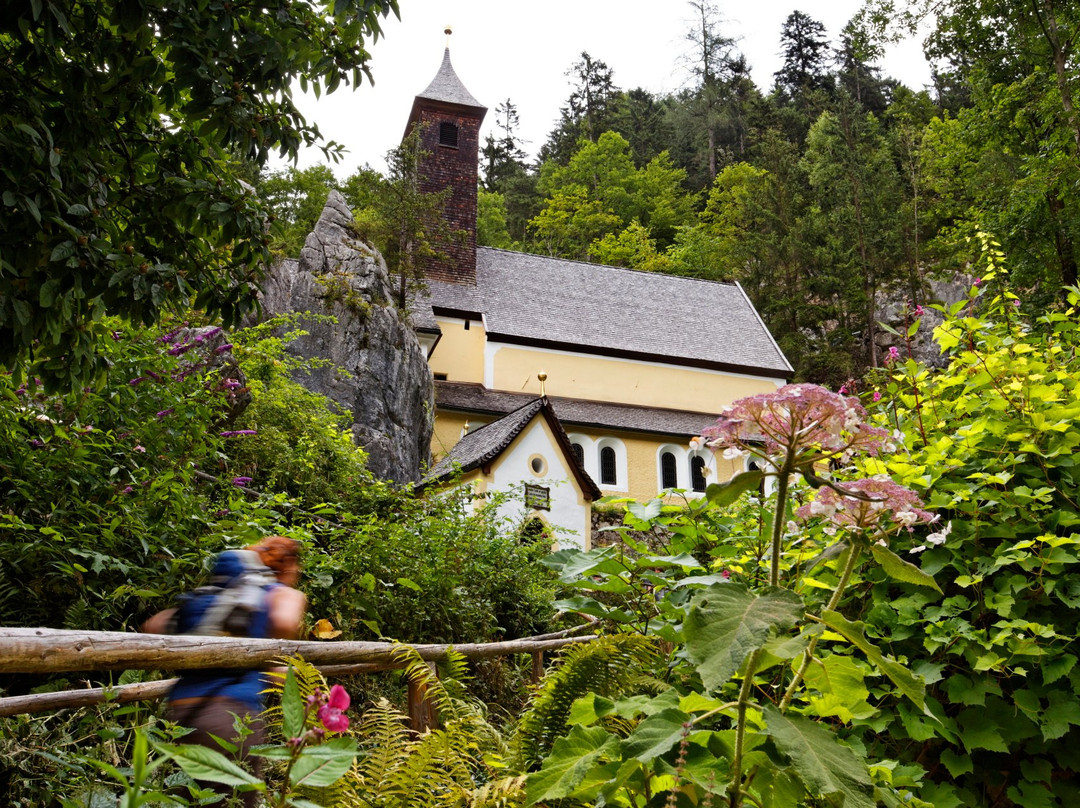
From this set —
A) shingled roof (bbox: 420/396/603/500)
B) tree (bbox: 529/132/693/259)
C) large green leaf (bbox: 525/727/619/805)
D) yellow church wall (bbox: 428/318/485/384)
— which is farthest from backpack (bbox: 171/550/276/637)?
tree (bbox: 529/132/693/259)

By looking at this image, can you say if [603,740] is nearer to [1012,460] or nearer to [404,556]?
[1012,460]

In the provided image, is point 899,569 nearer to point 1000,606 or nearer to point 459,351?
point 1000,606

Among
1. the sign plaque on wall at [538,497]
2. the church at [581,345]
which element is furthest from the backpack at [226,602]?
the church at [581,345]

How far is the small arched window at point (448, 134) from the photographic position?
3484 cm

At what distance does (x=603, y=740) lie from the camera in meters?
2.03

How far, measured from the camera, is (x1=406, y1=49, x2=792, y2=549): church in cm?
2894

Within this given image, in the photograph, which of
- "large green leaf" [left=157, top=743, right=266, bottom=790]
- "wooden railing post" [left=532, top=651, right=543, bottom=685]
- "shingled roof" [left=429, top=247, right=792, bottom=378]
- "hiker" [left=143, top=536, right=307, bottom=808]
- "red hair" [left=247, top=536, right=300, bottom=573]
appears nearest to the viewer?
"large green leaf" [left=157, top=743, right=266, bottom=790]

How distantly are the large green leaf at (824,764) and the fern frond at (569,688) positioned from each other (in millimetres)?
957

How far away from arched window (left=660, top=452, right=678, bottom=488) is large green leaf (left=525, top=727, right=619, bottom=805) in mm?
27237

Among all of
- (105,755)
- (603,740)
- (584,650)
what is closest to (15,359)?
(105,755)

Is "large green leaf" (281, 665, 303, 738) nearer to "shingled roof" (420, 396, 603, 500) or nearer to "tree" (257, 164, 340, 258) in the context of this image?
"shingled roof" (420, 396, 603, 500)

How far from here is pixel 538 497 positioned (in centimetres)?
2003

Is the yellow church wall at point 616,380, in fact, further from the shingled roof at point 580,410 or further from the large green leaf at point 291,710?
the large green leaf at point 291,710

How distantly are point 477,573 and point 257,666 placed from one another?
4.27m
